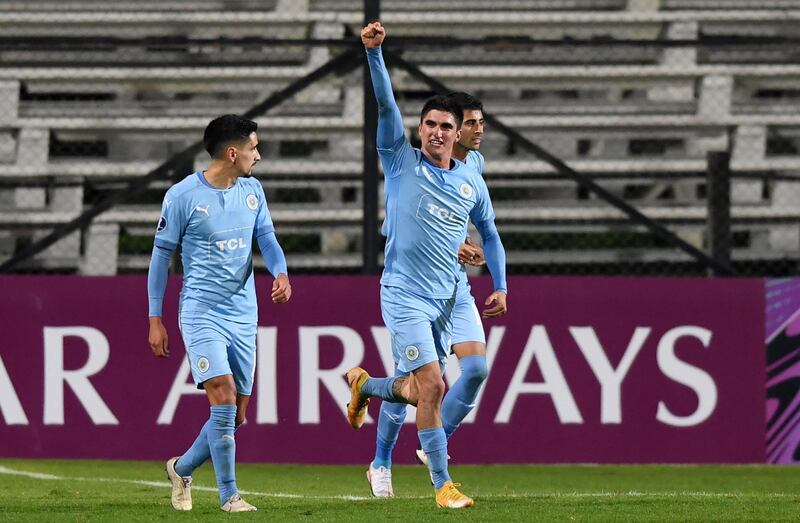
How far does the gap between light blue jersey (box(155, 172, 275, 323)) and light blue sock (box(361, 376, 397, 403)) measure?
868mm

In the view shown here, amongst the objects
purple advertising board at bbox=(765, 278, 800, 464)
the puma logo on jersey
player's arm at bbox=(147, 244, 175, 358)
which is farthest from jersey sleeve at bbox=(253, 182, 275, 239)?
purple advertising board at bbox=(765, 278, 800, 464)

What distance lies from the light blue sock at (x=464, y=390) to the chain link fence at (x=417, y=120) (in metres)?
5.07

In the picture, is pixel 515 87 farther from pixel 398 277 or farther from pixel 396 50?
pixel 398 277

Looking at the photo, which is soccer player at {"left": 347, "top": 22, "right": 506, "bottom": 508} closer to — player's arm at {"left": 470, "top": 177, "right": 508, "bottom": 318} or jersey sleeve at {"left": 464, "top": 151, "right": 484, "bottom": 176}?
player's arm at {"left": 470, "top": 177, "right": 508, "bottom": 318}

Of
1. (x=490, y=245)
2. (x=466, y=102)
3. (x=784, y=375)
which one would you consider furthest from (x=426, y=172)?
(x=784, y=375)

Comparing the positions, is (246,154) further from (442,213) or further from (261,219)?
(442,213)

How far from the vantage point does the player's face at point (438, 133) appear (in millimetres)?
6898

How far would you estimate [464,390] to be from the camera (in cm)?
775

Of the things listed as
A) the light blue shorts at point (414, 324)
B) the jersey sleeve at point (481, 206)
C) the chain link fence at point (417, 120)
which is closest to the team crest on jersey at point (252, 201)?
the light blue shorts at point (414, 324)

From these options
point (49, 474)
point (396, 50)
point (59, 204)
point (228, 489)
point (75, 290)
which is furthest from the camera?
point (59, 204)

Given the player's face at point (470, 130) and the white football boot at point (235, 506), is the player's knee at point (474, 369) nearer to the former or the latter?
the player's face at point (470, 130)

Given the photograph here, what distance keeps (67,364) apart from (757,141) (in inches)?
304

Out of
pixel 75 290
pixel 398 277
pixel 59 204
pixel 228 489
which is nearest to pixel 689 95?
pixel 59 204

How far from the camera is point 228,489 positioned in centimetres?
656
